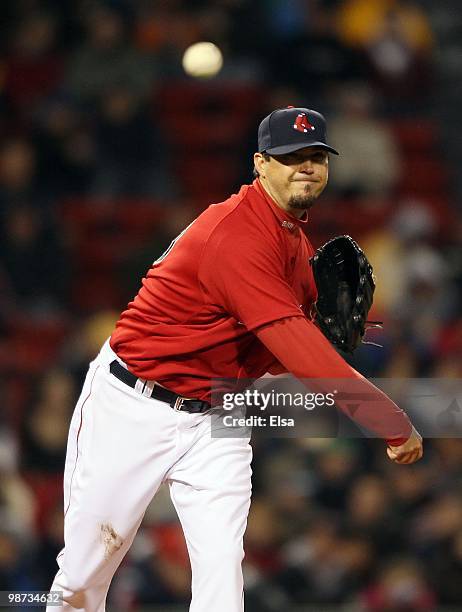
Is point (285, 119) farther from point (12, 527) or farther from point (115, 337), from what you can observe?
point (12, 527)

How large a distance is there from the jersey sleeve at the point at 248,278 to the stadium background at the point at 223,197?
2.03 metres

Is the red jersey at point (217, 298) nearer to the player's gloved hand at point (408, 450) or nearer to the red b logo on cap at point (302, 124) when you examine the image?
the red b logo on cap at point (302, 124)

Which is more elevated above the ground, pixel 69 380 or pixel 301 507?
pixel 69 380

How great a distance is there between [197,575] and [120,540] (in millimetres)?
277

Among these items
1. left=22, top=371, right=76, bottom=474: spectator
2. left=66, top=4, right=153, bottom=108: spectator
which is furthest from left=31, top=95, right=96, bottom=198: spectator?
left=22, top=371, right=76, bottom=474: spectator

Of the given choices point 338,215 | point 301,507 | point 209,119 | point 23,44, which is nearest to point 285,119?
point 301,507

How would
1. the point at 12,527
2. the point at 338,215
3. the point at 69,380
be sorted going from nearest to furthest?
the point at 12,527 < the point at 69,380 < the point at 338,215

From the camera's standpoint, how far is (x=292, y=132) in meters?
3.12

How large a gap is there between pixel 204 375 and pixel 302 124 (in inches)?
29.6

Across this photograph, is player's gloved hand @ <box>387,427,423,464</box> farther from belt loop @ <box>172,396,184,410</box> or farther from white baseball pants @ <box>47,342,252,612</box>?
belt loop @ <box>172,396,184,410</box>

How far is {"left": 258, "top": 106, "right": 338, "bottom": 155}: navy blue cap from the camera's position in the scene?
3.11 meters

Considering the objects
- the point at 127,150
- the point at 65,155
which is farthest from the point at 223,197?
the point at 65,155

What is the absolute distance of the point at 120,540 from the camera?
3.22m

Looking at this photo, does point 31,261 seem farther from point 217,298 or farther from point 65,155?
point 217,298
